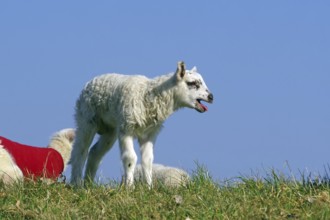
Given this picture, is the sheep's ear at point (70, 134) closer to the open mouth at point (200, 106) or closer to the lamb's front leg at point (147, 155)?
the lamb's front leg at point (147, 155)

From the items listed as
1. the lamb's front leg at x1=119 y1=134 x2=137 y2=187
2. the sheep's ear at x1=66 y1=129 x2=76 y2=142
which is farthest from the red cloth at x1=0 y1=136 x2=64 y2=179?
the sheep's ear at x1=66 y1=129 x2=76 y2=142

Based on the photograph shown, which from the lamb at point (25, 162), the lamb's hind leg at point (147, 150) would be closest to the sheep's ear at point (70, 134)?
the lamb at point (25, 162)

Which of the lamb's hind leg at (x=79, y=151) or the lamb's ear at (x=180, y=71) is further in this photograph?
the lamb's hind leg at (x=79, y=151)

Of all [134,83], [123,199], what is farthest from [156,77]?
[123,199]

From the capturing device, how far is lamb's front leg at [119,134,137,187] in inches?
488

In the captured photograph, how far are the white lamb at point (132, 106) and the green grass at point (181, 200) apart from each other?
11.1ft

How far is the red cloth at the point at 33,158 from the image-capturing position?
11.7m

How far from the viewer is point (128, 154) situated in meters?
12.5

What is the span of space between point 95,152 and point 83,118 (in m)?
0.69

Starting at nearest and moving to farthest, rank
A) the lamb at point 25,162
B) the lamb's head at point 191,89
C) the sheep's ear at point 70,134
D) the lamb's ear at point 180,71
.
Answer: the lamb at point 25,162, the lamb's ear at point 180,71, the lamb's head at point 191,89, the sheep's ear at point 70,134

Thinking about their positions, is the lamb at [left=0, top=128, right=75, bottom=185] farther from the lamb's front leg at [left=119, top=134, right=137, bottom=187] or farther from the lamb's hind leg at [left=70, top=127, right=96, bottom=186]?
the lamb's front leg at [left=119, top=134, right=137, bottom=187]

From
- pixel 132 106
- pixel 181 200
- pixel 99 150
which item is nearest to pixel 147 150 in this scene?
pixel 132 106

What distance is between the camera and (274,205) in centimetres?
762

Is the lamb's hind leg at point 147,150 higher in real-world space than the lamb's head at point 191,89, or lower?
lower
